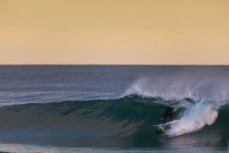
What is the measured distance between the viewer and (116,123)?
8.23 metres

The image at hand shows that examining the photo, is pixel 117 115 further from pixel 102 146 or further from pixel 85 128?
pixel 102 146

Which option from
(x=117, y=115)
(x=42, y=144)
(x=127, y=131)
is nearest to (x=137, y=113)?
(x=117, y=115)

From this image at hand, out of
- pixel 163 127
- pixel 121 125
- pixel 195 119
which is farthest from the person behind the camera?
pixel 121 125

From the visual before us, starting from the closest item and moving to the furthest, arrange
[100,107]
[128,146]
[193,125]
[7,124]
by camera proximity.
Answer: [128,146], [193,125], [7,124], [100,107]

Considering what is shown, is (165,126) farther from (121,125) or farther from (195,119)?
(121,125)

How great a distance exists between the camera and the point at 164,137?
6.73 meters

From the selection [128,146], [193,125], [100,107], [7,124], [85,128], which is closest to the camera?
[128,146]

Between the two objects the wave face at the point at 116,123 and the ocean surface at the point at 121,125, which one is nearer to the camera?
the ocean surface at the point at 121,125

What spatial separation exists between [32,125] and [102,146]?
2.25m

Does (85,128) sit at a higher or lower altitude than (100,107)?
lower

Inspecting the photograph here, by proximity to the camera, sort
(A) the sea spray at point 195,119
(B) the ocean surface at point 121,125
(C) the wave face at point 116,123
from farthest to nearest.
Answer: (A) the sea spray at point 195,119 → (C) the wave face at point 116,123 → (B) the ocean surface at point 121,125

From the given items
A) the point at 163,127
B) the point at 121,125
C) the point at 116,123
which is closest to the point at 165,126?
the point at 163,127

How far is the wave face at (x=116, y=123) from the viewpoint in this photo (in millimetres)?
6773

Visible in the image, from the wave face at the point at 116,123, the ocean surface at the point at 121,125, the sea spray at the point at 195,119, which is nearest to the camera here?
the ocean surface at the point at 121,125
